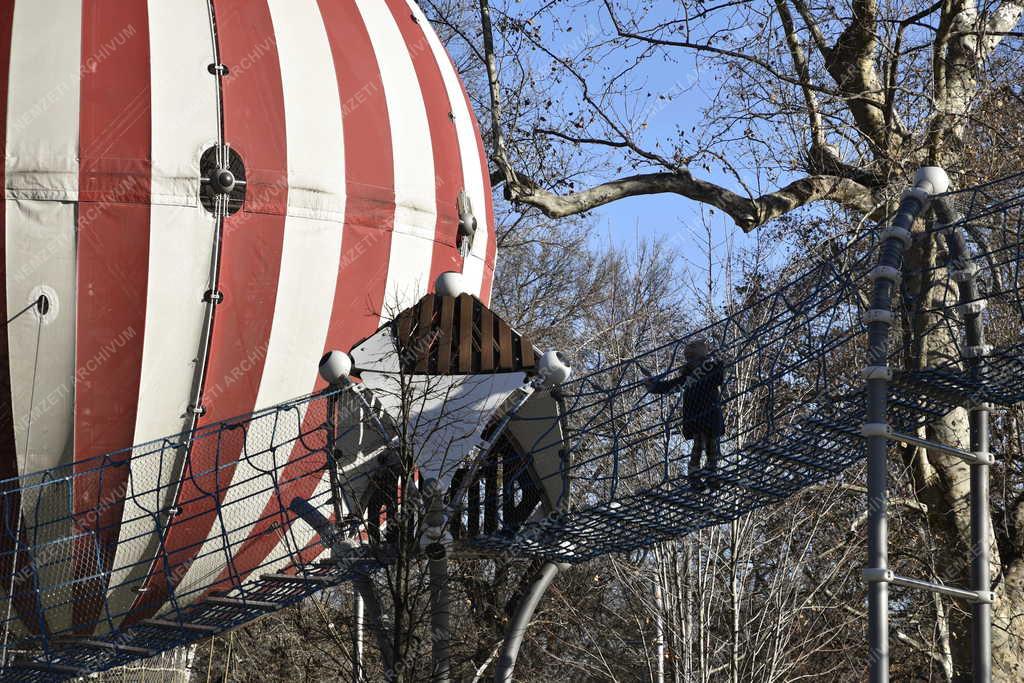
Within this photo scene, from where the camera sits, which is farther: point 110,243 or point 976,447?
point 976,447

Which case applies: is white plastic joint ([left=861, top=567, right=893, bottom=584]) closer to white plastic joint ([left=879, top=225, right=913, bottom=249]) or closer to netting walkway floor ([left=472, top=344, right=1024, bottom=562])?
netting walkway floor ([left=472, top=344, right=1024, bottom=562])

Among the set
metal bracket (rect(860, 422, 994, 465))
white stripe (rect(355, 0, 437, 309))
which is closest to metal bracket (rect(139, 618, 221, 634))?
white stripe (rect(355, 0, 437, 309))

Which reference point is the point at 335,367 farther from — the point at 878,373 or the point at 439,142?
the point at 878,373

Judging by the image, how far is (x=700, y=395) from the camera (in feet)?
25.6

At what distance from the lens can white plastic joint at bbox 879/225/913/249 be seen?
656cm

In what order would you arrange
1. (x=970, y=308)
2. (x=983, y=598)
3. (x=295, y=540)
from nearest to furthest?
(x=983, y=598) < (x=970, y=308) < (x=295, y=540)

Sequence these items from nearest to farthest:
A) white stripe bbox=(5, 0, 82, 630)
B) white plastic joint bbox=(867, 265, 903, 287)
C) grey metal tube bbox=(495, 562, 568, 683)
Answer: white plastic joint bbox=(867, 265, 903, 287) < white stripe bbox=(5, 0, 82, 630) < grey metal tube bbox=(495, 562, 568, 683)

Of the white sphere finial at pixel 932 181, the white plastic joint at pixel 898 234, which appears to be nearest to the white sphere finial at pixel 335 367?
the white plastic joint at pixel 898 234

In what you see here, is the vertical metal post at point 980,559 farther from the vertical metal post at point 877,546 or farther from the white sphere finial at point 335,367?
the white sphere finial at point 335,367

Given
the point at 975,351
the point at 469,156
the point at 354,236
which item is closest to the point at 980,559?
the point at 975,351

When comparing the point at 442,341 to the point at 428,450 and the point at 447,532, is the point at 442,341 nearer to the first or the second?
the point at 428,450

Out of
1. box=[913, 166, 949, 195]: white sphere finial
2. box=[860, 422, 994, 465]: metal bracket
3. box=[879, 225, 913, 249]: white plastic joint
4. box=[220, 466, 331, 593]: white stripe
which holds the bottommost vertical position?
box=[220, 466, 331, 593]: white stripe

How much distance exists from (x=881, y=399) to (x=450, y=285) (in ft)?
8.44

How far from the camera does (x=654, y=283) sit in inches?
1000
